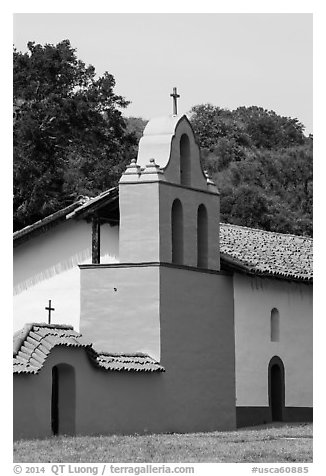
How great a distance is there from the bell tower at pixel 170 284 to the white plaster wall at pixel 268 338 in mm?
860

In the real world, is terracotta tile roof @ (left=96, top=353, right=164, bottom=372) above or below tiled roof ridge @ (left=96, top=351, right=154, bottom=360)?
below

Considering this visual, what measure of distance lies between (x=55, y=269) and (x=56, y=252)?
1.25 ft

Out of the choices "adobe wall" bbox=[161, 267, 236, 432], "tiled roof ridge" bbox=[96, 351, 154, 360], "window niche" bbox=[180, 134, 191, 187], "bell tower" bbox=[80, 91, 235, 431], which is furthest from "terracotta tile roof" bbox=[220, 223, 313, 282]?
"tiled roof ridge" bbox=[96, 351, 154, 360]

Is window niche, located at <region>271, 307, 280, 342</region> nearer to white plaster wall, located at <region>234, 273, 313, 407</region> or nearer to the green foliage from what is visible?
white plaster wall, located at <region>234, 273, 313, 407</region>

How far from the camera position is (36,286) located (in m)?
31.0

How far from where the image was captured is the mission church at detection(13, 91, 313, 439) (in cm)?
2445

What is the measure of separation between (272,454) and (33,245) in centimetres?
1170

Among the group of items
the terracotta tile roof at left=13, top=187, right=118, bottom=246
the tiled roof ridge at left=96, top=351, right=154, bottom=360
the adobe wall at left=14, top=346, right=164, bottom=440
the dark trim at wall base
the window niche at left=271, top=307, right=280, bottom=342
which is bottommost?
the dark trim at wall base

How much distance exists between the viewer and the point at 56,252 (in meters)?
30.8

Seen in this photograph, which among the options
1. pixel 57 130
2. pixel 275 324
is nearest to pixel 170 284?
pixel 275 324

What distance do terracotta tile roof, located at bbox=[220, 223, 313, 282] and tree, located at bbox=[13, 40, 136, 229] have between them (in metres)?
5.99

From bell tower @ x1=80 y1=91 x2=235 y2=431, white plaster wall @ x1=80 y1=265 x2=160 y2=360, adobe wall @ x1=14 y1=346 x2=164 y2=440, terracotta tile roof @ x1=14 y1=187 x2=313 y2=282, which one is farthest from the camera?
terracotta tile roof @ x1=14 y1=187 x2=313 y2=282

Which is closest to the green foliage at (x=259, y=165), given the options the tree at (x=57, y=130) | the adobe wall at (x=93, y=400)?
the tree at (x=57, y=130)
